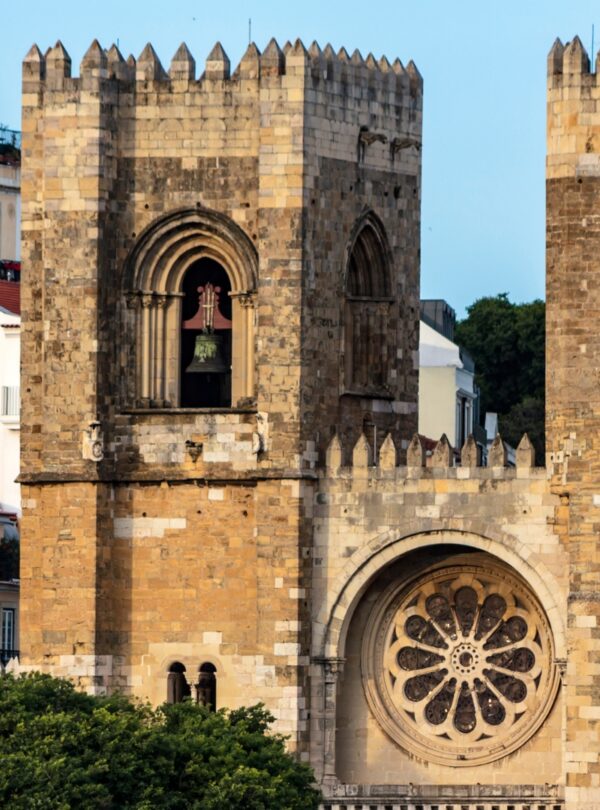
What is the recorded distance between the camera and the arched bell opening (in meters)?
80.9

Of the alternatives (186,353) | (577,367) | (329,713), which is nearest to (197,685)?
(329,713)

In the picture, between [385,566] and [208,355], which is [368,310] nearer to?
[208,355]

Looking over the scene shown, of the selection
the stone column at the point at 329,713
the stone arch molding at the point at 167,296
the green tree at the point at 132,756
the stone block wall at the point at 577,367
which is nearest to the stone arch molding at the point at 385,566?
the stone column at the point at 329,713

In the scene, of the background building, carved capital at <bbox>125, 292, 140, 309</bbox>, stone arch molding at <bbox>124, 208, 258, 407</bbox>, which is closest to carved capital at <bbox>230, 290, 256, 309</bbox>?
stone arch molding at <bbox>124, 208, 258, 407</bbox>

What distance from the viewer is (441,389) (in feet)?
360

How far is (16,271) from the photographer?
115375 millimetres

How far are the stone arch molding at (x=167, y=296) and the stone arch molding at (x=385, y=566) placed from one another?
3.86m

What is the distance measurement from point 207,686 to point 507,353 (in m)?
49.7

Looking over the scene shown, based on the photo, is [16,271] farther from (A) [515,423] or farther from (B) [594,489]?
(B) [594,489]

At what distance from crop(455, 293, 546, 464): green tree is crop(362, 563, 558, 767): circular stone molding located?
1819 inches

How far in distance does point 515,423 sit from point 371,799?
44.7 metres

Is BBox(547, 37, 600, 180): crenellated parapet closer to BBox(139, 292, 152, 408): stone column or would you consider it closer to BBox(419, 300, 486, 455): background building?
BBox(139, 292, 152, 408): stone column

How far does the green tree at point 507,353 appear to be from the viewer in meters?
127

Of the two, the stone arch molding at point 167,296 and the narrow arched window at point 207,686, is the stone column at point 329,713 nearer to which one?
the narrow arched window at point 207,686
